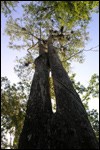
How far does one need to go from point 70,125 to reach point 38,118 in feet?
2.89

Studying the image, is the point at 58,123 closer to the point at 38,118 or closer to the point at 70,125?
the point at 70,125

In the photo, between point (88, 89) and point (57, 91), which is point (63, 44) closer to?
point (88, 89)

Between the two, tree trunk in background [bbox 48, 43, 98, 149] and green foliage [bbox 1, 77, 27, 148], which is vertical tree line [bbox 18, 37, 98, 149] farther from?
green foliage [bbox 1, 77, 27, 148]

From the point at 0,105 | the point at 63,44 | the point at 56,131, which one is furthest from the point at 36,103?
the point at 63,44

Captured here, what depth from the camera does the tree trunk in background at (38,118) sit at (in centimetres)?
378

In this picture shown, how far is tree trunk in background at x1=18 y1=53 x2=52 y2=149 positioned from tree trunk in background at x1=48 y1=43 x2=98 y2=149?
204 millimetres

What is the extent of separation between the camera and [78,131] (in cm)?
371

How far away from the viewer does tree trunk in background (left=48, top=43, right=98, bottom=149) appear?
136 inches

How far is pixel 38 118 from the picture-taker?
4.44m

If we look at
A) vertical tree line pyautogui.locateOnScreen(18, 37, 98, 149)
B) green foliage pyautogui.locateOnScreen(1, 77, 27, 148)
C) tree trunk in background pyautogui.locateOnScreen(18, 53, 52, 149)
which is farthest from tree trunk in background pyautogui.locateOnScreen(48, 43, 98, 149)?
green foliage pyautogui.locateOnScreen(1, 77, 27, 148)

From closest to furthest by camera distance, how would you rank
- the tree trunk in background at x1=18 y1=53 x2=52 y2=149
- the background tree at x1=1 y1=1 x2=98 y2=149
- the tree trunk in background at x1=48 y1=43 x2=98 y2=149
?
the tree trunk in background at x1=48 y1=43 x2=98 y2=149 → the tree trunk in background at x1=18 y1=53 x2=52 y2=149 → the background tree at x1=1 y1=1 x2=98 y2=149

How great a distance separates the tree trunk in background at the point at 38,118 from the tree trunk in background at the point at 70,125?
8.0 inches

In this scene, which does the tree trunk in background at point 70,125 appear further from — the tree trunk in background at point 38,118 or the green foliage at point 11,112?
the green foliage at point 11,112

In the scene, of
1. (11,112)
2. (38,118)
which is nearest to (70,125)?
(38,118)
